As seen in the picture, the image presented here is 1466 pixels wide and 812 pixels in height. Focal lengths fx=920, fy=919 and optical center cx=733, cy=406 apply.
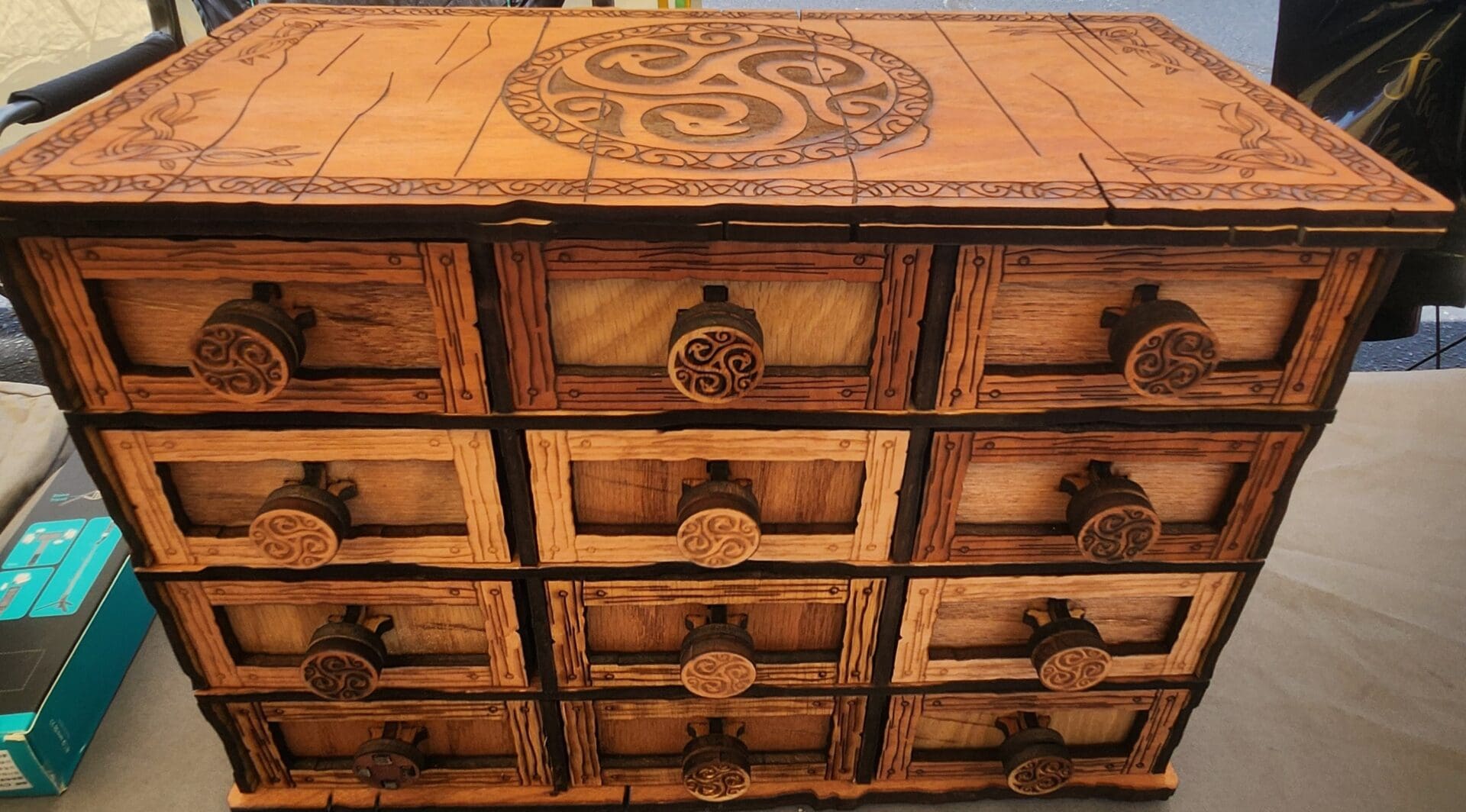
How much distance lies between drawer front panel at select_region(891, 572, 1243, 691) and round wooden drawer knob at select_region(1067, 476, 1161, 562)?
0.39ft

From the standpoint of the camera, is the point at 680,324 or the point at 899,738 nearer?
the point at 680,324

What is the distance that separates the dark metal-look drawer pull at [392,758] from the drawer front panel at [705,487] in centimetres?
40

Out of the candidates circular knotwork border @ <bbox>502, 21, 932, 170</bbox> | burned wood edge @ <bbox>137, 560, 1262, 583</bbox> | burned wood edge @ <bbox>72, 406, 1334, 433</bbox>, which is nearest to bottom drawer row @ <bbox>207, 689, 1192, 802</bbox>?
burned wood edge @ <bbox>137, 560, 1262, 583</bbox>

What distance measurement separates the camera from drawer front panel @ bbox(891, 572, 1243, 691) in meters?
1.21

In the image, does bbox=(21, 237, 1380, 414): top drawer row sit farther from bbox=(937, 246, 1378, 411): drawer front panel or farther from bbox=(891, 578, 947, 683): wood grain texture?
bbox=(891, 578, 947, 683): wood grain texture

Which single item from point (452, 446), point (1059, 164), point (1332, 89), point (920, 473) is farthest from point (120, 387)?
point (1332, 89)

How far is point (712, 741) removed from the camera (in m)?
1.32

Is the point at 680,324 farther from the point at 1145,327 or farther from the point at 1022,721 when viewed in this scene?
the point at 1022,721

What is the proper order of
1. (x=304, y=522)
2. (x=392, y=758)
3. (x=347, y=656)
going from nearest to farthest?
(x=304, y=522) → (x=347, y=656) → (x=392, y=758)

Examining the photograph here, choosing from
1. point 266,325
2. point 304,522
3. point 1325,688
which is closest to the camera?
point 266,325

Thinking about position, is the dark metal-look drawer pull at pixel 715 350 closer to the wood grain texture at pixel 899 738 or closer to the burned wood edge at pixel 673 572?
the burned wood edge at pixel 673 572

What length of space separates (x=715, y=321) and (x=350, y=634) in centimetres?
64

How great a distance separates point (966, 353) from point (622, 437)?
1.29 ft

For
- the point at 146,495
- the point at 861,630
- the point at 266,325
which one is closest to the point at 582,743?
the point at 861,630
